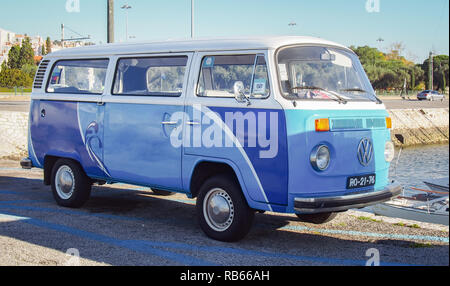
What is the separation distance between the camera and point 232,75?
21.0 ft

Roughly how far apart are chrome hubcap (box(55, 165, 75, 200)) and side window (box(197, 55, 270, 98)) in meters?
2.89

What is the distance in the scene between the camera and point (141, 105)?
708 cm

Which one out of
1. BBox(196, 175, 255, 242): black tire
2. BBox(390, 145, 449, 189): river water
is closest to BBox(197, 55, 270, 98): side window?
BBox(196, 175, 255, 242): black tire

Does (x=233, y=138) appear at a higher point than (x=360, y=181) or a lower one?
higher

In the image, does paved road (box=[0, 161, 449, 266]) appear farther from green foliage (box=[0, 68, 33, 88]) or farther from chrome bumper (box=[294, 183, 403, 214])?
green foliage (box=[0, 68, 33, 88])

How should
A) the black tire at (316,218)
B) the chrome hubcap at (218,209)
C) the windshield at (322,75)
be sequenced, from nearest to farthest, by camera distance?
1. the windshield at (322,75)
2. the chrome hubcap at (218,209)
3. the black tire at (316,218)

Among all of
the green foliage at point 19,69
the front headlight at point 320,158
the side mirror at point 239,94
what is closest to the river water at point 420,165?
the front headlight at point 320,158

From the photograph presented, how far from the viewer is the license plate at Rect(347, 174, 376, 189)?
5964mm

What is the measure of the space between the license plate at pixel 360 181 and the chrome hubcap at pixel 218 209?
133 centimetres

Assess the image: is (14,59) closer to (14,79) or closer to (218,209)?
(14,79)

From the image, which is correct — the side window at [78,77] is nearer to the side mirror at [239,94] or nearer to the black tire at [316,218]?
the side mirror at [239,94]

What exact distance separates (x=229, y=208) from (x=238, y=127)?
94 cm

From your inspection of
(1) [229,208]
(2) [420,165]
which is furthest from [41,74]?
(2) [420,165]

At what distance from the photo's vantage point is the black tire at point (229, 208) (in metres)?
6.10
